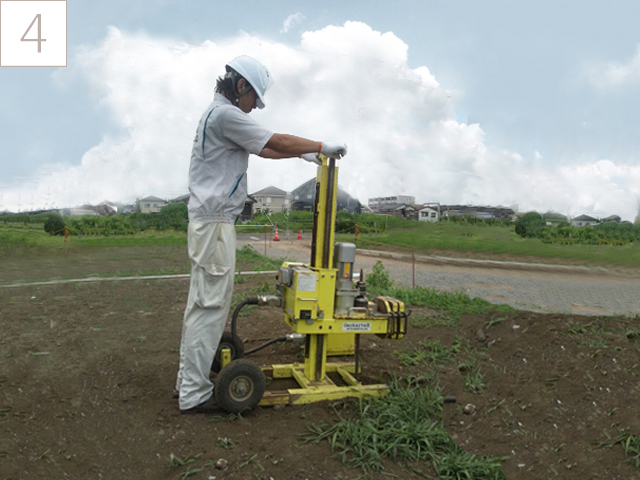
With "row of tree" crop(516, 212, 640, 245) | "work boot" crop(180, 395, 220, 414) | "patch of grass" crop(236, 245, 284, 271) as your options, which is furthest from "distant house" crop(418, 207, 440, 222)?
"work boot" crop(180, 395, 220, 414)

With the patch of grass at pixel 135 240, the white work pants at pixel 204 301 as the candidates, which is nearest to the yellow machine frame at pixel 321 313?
the white work pants at pixel 204 301

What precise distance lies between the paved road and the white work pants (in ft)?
18.7

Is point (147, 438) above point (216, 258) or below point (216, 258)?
below

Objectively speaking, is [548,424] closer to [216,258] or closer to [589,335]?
[589,335]

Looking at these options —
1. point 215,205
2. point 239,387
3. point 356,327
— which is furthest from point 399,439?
point 215,205

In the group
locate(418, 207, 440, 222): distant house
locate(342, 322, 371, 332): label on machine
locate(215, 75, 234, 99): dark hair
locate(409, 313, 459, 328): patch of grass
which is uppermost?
locate(215, 75, 234, 99): dark hair

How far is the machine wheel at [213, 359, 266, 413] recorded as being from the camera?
3.30 m

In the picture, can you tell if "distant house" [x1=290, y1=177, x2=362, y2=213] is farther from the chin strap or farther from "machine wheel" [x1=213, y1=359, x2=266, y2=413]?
"machine wheel" [x1=213, y1=359, x2=266, y2=413]

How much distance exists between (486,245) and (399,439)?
6709mm

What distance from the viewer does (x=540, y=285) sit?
8.96 m

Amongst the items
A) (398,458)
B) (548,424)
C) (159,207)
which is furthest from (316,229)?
(159,207)

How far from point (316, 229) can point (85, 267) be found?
971 cm

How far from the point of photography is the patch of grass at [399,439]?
2.90 meters

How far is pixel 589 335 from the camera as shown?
4.81 meters
